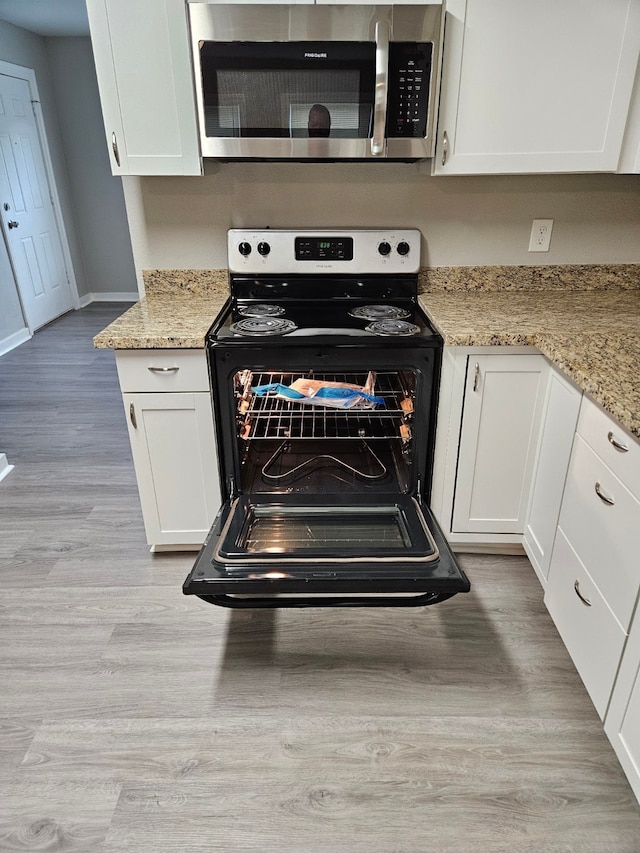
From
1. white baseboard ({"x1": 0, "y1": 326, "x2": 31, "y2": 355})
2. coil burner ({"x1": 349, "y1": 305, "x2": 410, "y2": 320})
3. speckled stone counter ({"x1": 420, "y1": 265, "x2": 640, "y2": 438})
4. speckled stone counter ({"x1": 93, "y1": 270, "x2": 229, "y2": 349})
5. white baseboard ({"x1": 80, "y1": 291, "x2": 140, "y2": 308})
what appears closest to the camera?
speckled stone counter ({"x1": 420, "y1": 265, "x2": 640, "y2": 438})

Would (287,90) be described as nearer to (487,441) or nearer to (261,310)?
(261,310)

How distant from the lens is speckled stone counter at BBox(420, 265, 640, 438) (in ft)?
4.67

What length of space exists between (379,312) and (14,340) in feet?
12.7

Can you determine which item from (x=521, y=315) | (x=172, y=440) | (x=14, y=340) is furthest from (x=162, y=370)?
(x=14, y=340)

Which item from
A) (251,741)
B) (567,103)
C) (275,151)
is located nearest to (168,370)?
(275,151)

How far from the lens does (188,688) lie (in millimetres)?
1619

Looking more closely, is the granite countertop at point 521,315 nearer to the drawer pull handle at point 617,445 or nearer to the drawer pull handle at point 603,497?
the drawer pull handle at point 617,445

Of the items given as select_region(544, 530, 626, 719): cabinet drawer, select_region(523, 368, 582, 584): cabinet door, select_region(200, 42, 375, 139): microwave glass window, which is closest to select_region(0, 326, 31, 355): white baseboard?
select_region(200, 42, 375, 139): microwave glass window

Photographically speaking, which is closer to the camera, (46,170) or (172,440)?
(172,440)

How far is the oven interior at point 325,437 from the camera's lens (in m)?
1.96

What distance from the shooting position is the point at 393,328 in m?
1.88

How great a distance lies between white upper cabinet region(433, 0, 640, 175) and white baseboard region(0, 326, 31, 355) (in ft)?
13.2

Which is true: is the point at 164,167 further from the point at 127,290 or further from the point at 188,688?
the point at 127,290

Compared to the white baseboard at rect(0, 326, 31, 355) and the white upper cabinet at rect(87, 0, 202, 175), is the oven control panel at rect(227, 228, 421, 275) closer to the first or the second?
the white upper cabinet at rect(87, 0, 202, 175)
